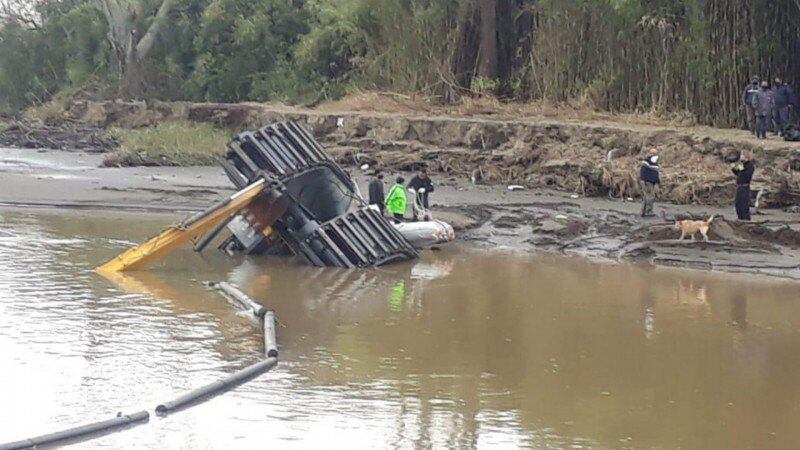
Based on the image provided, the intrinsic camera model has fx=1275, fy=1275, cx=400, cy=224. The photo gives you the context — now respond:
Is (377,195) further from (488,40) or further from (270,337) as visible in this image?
(488,40)

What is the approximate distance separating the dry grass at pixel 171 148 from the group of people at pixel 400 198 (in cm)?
1074

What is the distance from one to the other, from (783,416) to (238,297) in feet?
26.4

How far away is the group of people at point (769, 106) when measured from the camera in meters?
26.9

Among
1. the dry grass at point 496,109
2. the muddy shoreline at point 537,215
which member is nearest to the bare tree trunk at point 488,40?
the dry grass at point 496,109

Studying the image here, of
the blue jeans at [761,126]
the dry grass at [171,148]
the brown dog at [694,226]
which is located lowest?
the brown dog at [694,226]

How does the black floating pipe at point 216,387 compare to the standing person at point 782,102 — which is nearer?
the black floating pipe at point 216,387

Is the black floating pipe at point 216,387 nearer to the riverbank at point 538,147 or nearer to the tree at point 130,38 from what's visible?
the riverbank at point 538,147

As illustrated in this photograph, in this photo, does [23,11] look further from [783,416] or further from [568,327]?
[783,416]

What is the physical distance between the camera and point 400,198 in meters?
23.7

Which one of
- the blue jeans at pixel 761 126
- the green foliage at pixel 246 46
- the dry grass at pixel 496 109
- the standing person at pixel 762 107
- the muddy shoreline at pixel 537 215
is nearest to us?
the muddy shoreline at pixel 537 215

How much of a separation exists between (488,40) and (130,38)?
17537mm

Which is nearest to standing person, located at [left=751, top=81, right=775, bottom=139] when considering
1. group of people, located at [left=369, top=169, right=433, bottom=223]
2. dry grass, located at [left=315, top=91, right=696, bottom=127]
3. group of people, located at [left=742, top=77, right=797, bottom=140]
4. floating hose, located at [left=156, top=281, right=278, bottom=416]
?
group of people, located at [left=742, top=77, right=797, bottom=140]

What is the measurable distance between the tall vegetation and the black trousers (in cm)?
732

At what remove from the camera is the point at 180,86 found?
48.6 m
